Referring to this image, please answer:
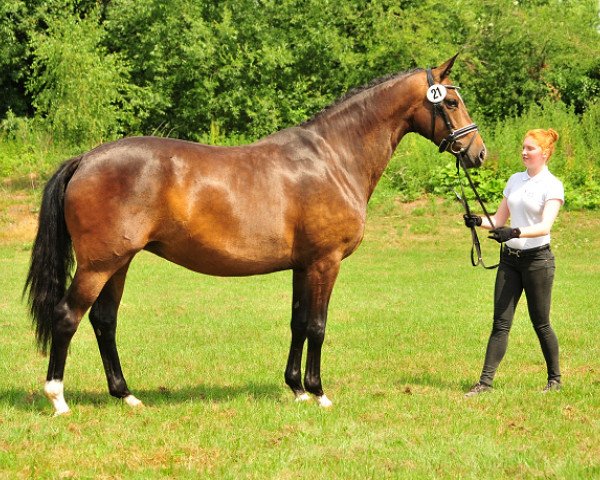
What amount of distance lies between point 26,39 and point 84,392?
23.1m

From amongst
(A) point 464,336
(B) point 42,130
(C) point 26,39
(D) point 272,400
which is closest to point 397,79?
(D) point 272,400

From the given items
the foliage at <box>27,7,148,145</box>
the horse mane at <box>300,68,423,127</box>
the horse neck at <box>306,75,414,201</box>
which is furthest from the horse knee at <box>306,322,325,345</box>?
the foliage at <box>27,7,148,145</box>

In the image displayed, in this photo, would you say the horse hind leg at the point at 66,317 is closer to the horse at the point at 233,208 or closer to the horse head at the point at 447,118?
the horse at the point at 233,208

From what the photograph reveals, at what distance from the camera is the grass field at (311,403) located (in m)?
5.09

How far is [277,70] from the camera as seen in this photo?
24266 millimetres

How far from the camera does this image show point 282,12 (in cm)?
2491

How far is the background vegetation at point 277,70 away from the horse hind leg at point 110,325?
14065mm

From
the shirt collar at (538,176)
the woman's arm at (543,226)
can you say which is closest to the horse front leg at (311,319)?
the woman's arm at (543,226)

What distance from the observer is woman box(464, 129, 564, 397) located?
664 centimetres

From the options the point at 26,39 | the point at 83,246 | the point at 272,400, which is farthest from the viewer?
the point at 26,39

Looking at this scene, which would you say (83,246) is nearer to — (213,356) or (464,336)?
(213,356)

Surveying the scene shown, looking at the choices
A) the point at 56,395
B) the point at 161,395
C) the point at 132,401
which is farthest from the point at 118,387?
the point at 56,395

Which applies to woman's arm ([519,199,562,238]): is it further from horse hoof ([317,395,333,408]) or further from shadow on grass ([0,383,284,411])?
shadow on grass ([0,383,284,411])

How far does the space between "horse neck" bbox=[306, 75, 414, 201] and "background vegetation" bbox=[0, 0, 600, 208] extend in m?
13.0
